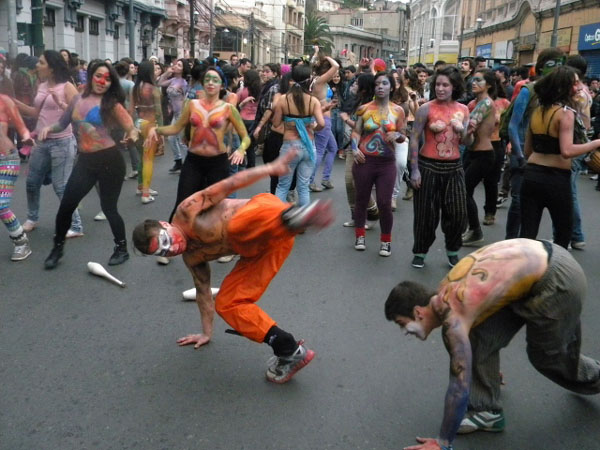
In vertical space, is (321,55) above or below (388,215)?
above

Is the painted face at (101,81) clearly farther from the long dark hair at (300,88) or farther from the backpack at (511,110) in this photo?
the backpack at (511,110)

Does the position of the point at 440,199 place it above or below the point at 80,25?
below

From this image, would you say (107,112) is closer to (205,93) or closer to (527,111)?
(205,93)

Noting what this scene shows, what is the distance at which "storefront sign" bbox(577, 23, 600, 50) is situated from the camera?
910 inches

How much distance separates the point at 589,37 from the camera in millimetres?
23875

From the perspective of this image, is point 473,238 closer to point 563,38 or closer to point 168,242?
point 168,242

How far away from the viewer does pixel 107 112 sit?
545 cm

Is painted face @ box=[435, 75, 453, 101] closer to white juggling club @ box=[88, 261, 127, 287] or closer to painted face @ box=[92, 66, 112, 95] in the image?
painted face @ box=[92, 66, 112, 95]

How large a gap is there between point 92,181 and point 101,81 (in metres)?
0.89

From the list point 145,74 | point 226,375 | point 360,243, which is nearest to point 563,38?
point 145,74

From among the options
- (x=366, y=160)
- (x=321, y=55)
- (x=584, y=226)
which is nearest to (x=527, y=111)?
(x=366, y=160)

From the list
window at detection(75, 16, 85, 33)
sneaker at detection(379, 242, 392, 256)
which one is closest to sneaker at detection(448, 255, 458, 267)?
sneaker at detection(379, 242, 392, 256)

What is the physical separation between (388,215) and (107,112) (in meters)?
2.83

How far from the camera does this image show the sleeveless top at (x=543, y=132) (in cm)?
464
